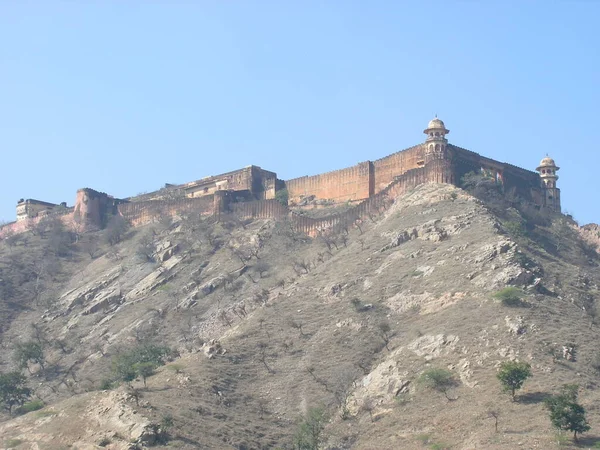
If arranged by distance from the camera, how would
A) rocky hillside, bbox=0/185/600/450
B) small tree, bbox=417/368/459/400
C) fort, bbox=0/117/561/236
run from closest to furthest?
rocky hillside, bbox=0/185/600/450 < small tree, bbox=417/368/459/400 < fort, bbox=0/117/561/236

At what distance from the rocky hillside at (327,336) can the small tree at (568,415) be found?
21.2 inches

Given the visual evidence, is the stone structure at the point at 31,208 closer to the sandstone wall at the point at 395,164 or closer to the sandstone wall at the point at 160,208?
the sandstone wall at the point at 160,208

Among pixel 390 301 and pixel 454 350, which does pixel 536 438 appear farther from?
pixel 390 301

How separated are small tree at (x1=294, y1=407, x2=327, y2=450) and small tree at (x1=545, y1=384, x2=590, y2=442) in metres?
10.2

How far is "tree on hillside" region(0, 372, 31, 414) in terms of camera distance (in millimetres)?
64188

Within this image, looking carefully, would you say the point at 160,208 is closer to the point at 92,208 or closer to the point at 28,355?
the point at 92,208

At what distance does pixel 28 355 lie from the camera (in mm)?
69938

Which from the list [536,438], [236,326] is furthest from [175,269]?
[536,438]

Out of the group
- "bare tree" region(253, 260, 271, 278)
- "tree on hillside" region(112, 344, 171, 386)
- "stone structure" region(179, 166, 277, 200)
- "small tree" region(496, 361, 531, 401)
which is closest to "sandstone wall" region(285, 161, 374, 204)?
"stone structure" region(179, 166, 277, 200)

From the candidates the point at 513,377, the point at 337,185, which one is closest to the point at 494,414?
the point at 513,377

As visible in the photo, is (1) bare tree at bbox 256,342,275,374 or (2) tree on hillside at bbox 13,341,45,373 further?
(2) tree on hillside at bbox 13,341,45,373

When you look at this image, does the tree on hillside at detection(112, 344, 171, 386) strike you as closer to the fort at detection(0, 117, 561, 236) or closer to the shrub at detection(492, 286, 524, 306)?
the shrub at detection(492, 286, 524, 306)

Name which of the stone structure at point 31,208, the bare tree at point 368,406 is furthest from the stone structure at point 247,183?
the bare tree at point 368,406

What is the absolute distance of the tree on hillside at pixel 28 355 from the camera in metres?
69.9
